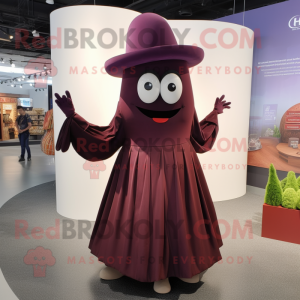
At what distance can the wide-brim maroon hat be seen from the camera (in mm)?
1846

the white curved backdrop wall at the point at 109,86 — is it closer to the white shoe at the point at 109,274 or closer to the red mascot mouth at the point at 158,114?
the white shoe at the point at 109,274

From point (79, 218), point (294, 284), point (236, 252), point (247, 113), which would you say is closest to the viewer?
point (294, 284)

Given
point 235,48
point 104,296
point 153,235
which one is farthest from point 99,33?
point 104,296

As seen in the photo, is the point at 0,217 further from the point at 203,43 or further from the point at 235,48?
the point at 235,48

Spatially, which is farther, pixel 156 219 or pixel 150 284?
pixel 150 284

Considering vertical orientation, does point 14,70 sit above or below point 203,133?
above

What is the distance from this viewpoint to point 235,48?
400 cm

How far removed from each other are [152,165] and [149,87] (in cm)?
49

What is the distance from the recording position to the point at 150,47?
1916 mm

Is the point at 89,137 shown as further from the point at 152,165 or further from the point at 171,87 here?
the point at 171,87

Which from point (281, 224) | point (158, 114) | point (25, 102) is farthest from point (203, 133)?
point (25, 102)

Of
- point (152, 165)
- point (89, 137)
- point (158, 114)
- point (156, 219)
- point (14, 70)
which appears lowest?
point (156, 219)

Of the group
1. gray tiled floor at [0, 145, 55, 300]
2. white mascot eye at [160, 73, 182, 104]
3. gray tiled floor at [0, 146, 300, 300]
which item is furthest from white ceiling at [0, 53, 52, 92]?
white mascot eye at [160, 73, 182, 104]

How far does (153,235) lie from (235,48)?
117 inches
